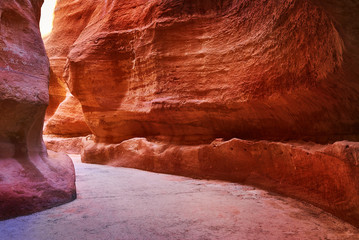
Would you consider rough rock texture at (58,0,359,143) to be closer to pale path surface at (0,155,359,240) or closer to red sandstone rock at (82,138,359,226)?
red sandstone rock at (82,138,359,226)

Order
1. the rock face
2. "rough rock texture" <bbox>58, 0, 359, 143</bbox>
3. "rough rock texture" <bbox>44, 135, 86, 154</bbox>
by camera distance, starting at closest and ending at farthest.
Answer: the rock face < "rough rock texture" <bbox>58, 0, 359, 143</bbox> < "rough rock texture" <bbox>44, 135, 86, 154</bbox>

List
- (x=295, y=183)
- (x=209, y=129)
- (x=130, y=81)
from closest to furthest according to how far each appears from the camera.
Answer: (x=295, y=183)
(x=209, y=129)
(x=130, y=81)

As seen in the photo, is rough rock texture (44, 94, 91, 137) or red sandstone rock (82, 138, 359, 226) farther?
rough rock texture (44, 94, 91, 137)

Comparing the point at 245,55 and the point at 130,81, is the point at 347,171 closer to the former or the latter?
the point at 245,55

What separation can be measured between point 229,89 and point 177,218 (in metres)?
2.31

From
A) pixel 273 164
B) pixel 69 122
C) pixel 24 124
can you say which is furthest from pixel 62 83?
pixel 273 164

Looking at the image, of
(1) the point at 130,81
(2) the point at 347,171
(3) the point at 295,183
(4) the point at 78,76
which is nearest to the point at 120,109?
(1) the point at 130,81

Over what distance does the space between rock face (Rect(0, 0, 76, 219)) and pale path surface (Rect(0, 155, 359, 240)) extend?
16cm

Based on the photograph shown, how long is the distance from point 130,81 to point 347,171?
4307 millimetres

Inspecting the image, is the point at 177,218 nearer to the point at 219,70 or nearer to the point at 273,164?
the point at 273,164

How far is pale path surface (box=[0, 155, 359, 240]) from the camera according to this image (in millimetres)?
1606

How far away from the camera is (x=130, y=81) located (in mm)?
5344

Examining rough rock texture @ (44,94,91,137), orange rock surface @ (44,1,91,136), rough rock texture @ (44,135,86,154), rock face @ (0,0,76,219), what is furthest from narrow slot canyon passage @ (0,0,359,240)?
orange rock surface @ (44,1,91,136)

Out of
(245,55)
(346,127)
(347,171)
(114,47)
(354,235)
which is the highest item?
(114,47)
